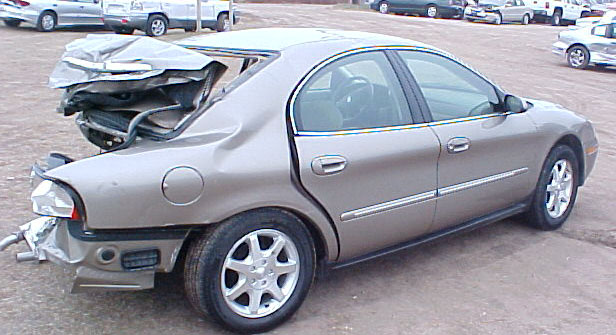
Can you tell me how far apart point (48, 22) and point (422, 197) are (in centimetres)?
1839

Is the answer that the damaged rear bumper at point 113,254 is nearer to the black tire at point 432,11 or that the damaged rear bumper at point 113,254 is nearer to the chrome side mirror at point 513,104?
the chrome side mirror at point 513,104

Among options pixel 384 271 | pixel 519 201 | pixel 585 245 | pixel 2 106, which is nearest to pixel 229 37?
pixel 384 271

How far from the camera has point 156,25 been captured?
20.1 metres

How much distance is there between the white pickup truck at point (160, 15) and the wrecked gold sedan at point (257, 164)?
1543cm

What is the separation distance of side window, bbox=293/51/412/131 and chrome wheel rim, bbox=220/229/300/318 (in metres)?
0.67

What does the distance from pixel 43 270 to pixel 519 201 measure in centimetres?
337

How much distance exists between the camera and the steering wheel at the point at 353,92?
14.1 feet

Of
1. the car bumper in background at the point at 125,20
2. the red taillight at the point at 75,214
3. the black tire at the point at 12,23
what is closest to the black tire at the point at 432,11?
the car bumper in background at the point at 125,20

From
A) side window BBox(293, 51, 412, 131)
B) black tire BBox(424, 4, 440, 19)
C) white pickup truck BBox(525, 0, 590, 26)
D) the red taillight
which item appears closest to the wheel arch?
side window BBox(293, 51, 412, 131)

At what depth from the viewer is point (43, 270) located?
4.57 m

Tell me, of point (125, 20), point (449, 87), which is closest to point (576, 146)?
point (449, 87)

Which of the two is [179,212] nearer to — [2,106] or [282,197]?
[282,197]

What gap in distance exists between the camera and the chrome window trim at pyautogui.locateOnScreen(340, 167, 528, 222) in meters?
4.20

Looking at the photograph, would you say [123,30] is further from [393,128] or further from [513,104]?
[393,128]
